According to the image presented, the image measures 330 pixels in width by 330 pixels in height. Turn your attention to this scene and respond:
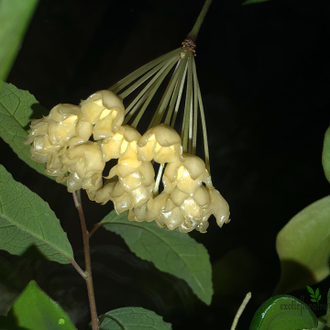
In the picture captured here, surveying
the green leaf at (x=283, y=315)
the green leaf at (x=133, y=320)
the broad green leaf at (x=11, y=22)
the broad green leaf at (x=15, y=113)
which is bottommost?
the green leaf at (x=133, y=320)

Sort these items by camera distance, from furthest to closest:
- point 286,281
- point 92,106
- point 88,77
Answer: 1. point 88,77
2. point 286,281
3. point 92,106

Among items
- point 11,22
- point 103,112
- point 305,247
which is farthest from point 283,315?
point 11,22

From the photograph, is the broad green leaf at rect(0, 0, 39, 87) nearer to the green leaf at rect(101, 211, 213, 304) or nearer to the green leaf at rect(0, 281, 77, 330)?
the green leaf at rect(0, 281, 77, 330)

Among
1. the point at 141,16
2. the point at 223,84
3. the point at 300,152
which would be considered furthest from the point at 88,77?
the point at 300,152

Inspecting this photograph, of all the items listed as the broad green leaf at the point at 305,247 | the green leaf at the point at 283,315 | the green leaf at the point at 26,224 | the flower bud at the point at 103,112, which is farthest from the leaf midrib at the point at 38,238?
the broad green leaf at the point at 305,247

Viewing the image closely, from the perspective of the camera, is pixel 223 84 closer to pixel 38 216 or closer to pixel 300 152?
pixel 300 152

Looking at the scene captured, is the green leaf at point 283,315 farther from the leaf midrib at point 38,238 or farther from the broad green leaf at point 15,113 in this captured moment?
the broad green leaf at point 15,113
